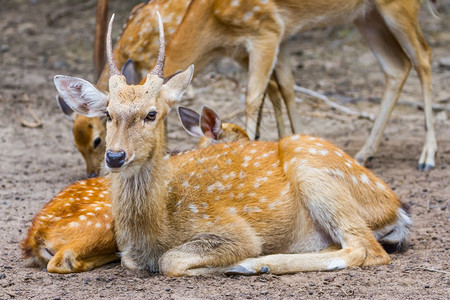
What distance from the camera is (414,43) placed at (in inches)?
295

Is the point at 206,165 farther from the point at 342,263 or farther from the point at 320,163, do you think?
the point at 342,263

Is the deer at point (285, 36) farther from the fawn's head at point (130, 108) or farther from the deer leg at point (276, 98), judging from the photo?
the fawn's head at point (130, 108)

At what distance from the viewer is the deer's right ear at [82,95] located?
4.27m

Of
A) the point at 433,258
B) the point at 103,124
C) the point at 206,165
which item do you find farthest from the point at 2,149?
the point at 433,258

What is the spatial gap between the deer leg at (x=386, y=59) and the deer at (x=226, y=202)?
3163 mm

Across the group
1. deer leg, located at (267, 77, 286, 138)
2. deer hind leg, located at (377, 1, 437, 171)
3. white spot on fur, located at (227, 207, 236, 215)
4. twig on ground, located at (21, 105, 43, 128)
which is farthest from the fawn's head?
twig on ground, located at (21, 105, 43, 128)

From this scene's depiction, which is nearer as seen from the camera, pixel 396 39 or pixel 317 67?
pixel 396 39

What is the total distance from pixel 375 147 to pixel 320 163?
325cm

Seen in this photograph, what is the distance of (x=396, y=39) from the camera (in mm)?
7652

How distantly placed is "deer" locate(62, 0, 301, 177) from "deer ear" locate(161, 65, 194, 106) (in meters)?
2.28

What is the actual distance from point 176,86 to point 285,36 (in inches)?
124

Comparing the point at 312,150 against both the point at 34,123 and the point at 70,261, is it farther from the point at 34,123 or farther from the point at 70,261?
the point at 34,123

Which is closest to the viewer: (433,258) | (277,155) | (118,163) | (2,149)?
(118,163)

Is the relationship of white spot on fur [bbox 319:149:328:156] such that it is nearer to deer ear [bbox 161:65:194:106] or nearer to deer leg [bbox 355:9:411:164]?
deer ear [bbox 161:65:194:106]
